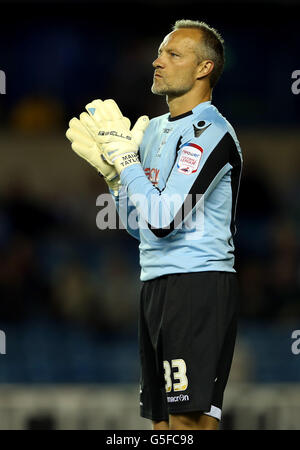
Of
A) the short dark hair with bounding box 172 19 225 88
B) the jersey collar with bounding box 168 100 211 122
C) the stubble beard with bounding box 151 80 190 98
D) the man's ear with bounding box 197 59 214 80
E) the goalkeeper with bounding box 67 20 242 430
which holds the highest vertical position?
the short dark hair with bounding box 172 19 225 88

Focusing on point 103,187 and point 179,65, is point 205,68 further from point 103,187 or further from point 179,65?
point 103,187

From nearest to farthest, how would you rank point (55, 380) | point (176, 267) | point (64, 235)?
point (176, 267) < point (55, 380) < point (64, 235)

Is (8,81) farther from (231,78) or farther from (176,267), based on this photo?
(176,267)

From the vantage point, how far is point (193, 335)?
338 cm

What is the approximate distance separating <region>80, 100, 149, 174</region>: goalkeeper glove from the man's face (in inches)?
8.0

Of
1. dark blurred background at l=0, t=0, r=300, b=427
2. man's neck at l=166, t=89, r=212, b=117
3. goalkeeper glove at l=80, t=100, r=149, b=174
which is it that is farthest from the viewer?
dark blurred background at l=0, t=0, r=300, b=427

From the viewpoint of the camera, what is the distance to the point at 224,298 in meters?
3.44

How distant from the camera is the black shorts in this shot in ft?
11.0

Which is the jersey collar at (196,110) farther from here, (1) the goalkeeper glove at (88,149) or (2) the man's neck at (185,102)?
(1) the goalkeeper glove at (88,149)

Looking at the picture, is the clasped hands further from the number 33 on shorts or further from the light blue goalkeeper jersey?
the number 33 on shorts

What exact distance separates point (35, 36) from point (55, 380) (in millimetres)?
4510

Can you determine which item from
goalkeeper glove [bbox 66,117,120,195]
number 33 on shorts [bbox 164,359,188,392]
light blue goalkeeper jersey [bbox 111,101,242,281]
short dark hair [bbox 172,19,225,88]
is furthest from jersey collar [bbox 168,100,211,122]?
number 33 on shorts [bbox 164,359,188,392]

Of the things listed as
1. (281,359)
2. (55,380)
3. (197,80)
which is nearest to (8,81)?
(55,380)

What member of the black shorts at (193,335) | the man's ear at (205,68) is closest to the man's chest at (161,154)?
the man's ear at (205,68)
